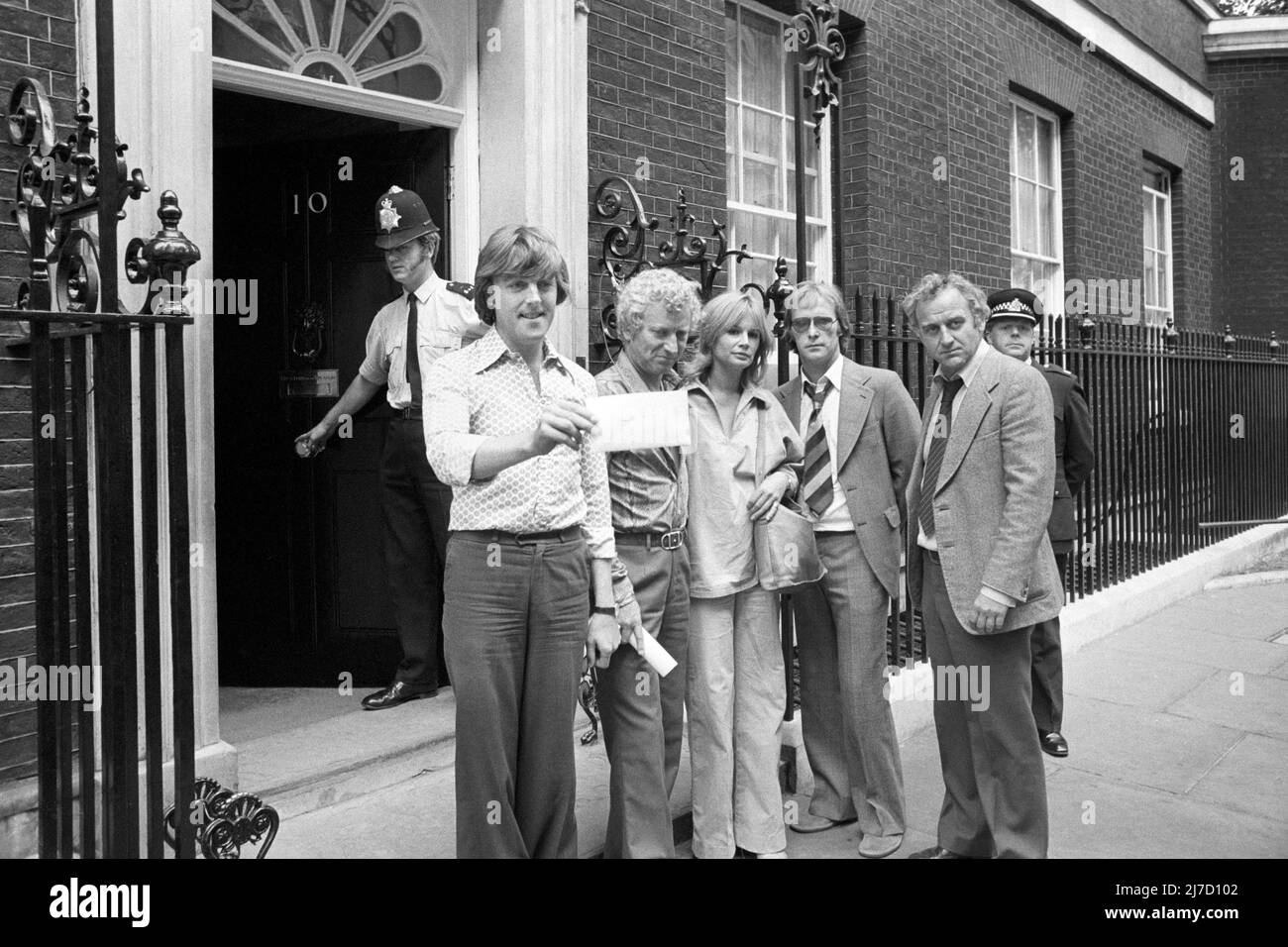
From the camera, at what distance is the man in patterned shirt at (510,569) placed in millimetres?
3275

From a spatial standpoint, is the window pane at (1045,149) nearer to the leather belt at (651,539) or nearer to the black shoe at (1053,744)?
the black shoe at (1053,744)

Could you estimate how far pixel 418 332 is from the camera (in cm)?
507

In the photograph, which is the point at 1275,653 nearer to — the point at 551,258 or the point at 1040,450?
the point at 1040,450

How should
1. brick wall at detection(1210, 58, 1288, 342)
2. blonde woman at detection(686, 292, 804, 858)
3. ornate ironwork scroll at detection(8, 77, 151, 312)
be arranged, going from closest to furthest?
ornate ironwork scroll at detection(8, 77, 151, 312)
blonde woman at detection(686, 292, 804, 858)
brick wall at detection(1210, 58, 1288, 342)

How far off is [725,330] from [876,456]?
0.81 metres

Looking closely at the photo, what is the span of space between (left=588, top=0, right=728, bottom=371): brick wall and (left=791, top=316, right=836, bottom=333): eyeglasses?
1.69 metres

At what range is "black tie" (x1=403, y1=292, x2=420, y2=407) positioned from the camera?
5.09 m

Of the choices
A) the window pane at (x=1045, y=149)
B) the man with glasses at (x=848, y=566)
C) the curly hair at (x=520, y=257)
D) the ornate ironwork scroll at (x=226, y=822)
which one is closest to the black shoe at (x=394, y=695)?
the ornate ironwork scroll at (x=226, y=822)

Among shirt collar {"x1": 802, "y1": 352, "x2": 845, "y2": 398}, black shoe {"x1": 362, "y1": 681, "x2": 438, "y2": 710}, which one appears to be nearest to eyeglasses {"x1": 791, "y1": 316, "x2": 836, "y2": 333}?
shirt collar {"x1": 802, "y1": 352, "x2": 845, "y2": 398}

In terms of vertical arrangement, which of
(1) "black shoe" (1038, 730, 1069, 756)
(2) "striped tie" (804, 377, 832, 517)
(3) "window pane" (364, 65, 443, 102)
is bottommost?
(1) "black shoe" (1038, 730, 1069, 756)

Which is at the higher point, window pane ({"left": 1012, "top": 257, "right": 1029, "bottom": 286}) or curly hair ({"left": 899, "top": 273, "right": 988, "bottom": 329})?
window pane ({"left": 1012, "top": 257, "right": 1029, "bottom": 286})

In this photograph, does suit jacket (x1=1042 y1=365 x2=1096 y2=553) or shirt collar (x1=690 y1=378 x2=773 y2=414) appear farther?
suit jacket (x1=1042 y1=365 x2=1096 y2=553)

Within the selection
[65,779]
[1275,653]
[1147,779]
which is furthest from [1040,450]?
[1275,653]

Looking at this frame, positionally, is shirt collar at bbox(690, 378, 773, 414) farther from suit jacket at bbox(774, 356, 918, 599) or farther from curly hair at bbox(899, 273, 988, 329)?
curly hair at bbox(899, 273, 988, 329)
